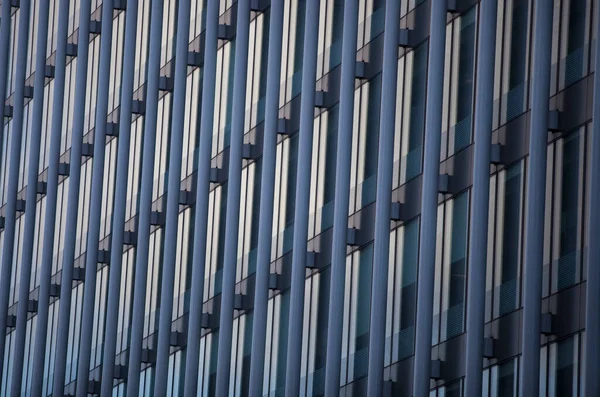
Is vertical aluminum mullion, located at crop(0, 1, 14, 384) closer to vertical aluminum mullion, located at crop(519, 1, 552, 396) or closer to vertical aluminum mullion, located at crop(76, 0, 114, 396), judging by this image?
vertical aluminum mullion, located at crop(76, 0, 114, 396)

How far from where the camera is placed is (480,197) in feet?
105

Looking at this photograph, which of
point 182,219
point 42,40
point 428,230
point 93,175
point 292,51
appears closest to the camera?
point 428,230

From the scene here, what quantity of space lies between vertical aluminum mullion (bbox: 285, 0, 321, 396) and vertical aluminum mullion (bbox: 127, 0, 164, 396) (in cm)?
740

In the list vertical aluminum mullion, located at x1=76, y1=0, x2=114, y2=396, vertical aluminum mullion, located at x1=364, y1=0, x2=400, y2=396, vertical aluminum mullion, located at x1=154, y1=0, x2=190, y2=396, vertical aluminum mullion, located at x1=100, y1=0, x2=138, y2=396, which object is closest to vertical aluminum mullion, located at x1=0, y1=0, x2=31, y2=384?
vertical aluminum mullion, located at x1=76, y1=0, x2=114, y2=396

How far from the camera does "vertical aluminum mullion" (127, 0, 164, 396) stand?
144ft

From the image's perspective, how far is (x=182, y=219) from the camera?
43938 mm

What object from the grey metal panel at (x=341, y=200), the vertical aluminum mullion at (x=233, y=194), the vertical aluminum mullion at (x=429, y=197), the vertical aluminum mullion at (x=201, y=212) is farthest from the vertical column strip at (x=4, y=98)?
the vertical aluminum mullion at (x=429, y=197)

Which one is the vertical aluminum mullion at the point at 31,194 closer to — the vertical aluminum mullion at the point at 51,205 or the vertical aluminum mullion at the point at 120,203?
the vertical aluminum mullion at the point at 51,205

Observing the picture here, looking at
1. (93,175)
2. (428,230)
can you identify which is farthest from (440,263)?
(93,175)

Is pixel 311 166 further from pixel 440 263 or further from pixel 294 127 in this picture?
pixel 440 263

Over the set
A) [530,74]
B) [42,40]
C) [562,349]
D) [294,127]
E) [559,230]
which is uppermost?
[42,40]

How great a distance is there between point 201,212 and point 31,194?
11442mm

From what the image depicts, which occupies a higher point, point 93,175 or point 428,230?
point 93,175

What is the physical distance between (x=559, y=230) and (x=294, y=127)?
10.7 m
